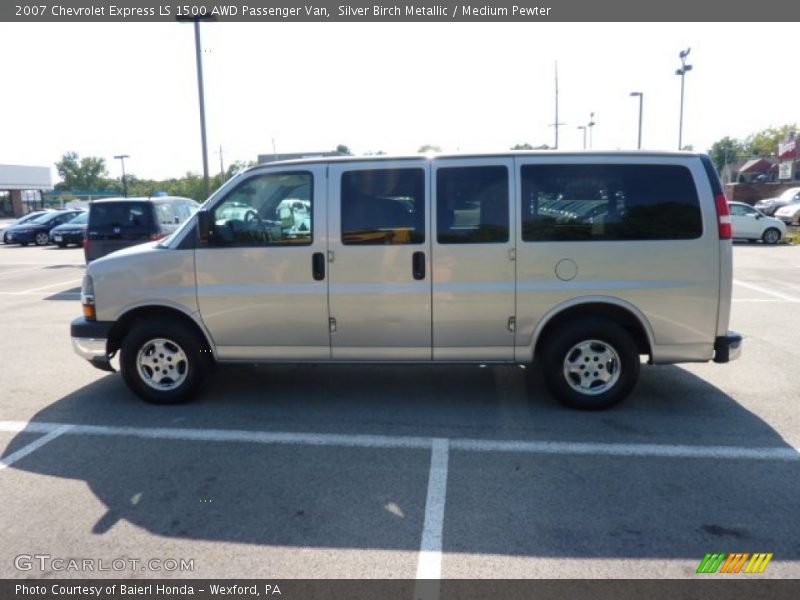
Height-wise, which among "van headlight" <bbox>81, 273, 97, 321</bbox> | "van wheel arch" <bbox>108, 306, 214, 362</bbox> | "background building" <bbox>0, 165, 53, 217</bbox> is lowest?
"van wheel arch" <bbox>108, 306, 214, 362</bbox>

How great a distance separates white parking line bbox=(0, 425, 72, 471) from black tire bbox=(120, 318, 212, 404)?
688mm

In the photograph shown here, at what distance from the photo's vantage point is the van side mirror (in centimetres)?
545

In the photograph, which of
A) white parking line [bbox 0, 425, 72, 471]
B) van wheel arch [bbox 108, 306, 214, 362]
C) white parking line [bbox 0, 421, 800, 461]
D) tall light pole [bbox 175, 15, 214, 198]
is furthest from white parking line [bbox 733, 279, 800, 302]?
tall light pole [bbox 175, 15, 214, 198]

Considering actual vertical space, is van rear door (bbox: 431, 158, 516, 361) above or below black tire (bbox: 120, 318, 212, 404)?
above

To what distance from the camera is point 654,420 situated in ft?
17.3

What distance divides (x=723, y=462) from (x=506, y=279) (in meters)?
2.06

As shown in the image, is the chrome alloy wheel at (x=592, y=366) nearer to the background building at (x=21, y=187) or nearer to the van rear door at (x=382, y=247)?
the van rear door at (x=382, y=247)

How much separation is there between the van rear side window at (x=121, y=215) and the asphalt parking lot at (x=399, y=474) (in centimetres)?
595

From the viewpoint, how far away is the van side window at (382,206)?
5.32 meters

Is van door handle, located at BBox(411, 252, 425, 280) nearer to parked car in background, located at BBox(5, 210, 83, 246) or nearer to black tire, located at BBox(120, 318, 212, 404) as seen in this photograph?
black tire, located at BBox(120, 318, 212, 404)

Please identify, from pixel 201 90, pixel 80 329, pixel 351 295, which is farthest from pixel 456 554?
pixel 201 90

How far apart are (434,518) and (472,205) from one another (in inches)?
103

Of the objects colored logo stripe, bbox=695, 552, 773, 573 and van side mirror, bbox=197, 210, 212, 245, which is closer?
colored logo stripe, bbox=695, 552, 773, 573
